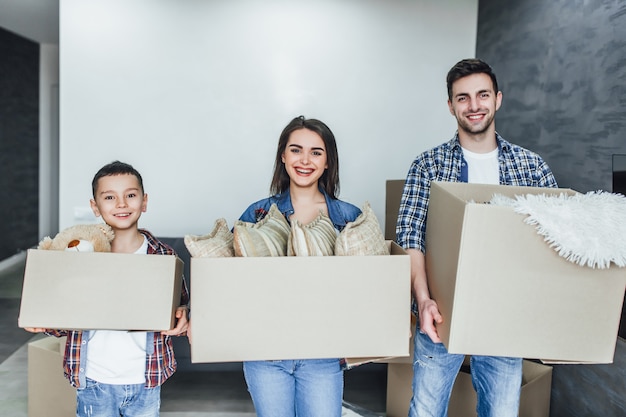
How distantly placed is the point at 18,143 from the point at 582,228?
574 cm

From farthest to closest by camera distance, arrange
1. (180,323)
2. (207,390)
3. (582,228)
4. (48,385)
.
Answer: (207,390)
(48,385)
(180,323)
(582,228)

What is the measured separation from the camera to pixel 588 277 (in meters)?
1.13

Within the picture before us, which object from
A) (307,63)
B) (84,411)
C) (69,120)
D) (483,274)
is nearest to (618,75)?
(483,274)

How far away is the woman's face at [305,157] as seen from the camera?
1.51m

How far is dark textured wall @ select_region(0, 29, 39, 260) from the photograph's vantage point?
205 inches

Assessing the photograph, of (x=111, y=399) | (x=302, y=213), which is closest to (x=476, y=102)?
(x=302, y=213)

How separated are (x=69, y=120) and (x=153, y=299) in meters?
2.02

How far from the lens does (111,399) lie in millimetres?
1414

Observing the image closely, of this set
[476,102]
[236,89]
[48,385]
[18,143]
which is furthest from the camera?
[18,143]

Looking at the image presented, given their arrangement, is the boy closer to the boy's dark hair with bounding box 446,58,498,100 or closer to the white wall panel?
the boy's dark hair with bounding box 446,58,498,100

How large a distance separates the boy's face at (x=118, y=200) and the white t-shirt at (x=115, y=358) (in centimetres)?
30

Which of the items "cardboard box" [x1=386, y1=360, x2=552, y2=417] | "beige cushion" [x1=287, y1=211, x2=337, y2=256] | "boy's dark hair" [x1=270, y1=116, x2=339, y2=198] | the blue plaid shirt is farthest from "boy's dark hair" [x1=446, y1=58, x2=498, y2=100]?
"cardboard box" [x1=386, y1=360, x2=552, y2=417]

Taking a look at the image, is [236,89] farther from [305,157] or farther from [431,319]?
[431,319]

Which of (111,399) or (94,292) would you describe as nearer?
(94,292)
